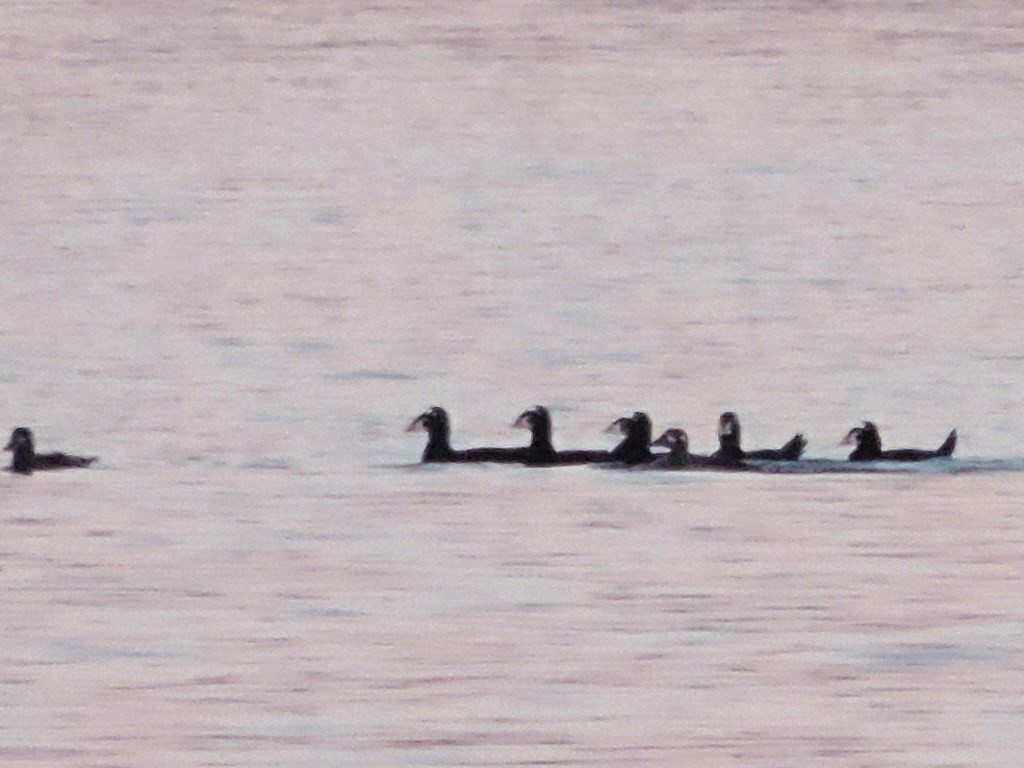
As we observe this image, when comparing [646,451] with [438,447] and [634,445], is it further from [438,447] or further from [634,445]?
[438,447]

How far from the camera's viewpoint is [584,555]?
6.57 m

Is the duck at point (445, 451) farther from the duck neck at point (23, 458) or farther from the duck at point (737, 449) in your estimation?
the duck neck at point (23, 458)

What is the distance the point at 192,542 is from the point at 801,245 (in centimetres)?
837

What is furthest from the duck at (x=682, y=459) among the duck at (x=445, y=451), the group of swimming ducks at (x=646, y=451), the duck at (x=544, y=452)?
the duck at (x=445, y=451)

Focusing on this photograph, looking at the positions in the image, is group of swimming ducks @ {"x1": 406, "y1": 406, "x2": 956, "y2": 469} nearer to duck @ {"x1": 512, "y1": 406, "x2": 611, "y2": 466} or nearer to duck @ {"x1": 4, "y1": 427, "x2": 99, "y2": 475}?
duck @ {"x1": 512, "y1": 406, "x2": 611, "y2": 466}

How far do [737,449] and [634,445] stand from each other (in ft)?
1.09

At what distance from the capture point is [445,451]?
335 inches

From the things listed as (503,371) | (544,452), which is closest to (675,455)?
(544,452)

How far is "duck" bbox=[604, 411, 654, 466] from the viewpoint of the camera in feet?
27.5

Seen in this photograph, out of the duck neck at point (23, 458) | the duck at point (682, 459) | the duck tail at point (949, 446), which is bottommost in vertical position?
the duck neck at point (23, 458)

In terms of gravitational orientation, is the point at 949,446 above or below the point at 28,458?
above

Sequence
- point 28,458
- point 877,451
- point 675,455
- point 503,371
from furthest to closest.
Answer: point 503,371
point 877,451
point 675,455
point 28,458

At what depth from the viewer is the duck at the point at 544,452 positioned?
8.41 metres

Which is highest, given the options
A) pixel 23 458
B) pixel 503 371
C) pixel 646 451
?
pixel 503 371
